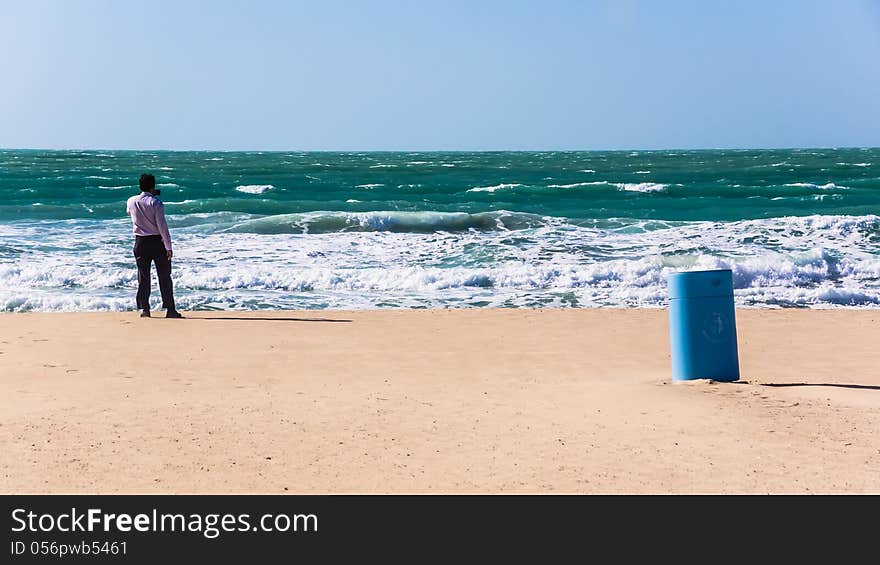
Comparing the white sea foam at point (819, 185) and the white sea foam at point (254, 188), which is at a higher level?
the white sea foam at point (254, 188)

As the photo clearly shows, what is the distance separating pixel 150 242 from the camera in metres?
10.7

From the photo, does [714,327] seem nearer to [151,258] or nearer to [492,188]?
[151,258]

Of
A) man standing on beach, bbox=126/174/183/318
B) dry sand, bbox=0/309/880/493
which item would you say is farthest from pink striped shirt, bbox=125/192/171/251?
dry sand, bbox=0/309/880/493

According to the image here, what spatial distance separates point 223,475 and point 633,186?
33.5 m

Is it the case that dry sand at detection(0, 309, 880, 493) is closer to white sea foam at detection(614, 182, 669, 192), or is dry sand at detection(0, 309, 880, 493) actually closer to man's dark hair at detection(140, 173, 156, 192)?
man's dark hair at detection(140, 173, 156, 192)

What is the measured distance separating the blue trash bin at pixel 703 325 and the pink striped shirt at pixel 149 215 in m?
5.50

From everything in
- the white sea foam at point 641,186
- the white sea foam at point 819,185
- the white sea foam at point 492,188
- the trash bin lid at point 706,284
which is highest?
the white sea foam at point 492,188

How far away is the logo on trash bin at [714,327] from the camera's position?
669 cm

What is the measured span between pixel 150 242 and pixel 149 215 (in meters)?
0.28

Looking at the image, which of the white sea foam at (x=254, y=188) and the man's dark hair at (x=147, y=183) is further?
the white sea foam at (x=254, y=188)

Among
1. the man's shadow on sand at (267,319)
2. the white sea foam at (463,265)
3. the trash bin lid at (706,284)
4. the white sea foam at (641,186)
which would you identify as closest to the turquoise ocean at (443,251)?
the white sea foam at (463,265)

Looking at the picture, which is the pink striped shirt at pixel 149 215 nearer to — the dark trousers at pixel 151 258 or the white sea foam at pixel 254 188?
the dark trousers at pixel 151 258

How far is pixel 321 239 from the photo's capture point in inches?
792
